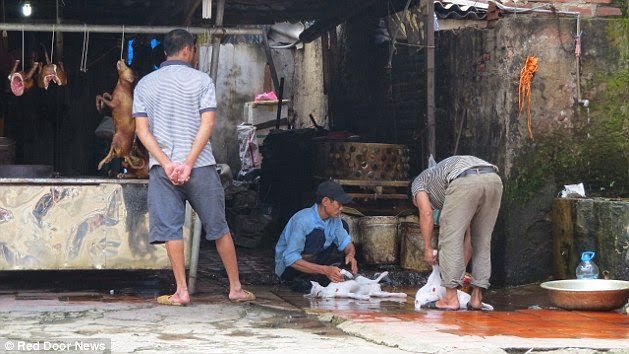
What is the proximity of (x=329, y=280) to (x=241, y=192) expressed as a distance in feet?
19.0

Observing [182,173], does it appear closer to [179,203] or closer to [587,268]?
[179,203]

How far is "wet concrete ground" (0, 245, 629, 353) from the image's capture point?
571 centimetres

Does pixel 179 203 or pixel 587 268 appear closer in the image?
pixel 179 203

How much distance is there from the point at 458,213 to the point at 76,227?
307 centimetres

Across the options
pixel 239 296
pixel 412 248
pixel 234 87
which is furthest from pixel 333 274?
pixel 234 87

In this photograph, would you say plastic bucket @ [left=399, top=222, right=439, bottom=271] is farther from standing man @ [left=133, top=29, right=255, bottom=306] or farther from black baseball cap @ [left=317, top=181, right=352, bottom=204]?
standing man @ [left=133, top=29, right=255, bottom=306]

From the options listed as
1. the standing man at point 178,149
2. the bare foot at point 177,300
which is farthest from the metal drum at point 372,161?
the bare foot at point 177,300

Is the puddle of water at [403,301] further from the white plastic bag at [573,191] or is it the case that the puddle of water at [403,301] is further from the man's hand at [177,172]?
the man's hand at [177,172]

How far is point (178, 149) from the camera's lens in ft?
23.8

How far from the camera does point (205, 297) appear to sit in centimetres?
805

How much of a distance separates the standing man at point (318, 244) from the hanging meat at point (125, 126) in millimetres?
1387

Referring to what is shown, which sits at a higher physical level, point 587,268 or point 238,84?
point 238,84

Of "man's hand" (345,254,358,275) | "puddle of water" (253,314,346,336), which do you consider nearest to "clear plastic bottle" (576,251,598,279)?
"man's hand" (345,254,358,275)

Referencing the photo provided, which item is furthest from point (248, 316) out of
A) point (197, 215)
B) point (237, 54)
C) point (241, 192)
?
point (237, 54)
